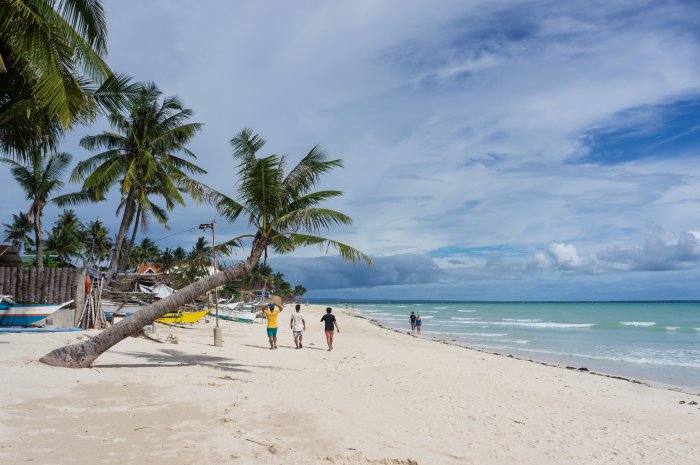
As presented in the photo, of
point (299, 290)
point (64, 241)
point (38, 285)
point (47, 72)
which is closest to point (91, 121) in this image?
point (47, 72)

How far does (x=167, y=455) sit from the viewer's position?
4.62m

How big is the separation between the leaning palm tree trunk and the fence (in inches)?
266

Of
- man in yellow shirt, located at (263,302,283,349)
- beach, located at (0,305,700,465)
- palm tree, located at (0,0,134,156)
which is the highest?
palm tree, located at (0,0,134,156)

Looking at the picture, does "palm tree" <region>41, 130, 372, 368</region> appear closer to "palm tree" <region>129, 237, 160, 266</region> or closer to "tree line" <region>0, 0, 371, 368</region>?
"tree line" <region>0, 0, 371, 368</region>

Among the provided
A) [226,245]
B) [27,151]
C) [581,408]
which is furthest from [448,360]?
[27,151]

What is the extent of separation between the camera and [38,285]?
14250 mm

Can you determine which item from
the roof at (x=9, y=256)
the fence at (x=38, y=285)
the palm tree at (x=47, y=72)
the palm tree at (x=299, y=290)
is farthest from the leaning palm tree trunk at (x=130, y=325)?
the palm tree at (x=299, y=290)

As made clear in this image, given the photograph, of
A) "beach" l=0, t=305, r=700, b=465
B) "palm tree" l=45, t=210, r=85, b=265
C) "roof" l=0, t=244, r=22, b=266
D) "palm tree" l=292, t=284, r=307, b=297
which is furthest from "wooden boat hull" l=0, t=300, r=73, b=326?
"palm tree" l=292, t=284, r=307, b=297

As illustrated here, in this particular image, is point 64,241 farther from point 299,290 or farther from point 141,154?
point 299,290

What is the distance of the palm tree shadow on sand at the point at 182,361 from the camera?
10.2 meters

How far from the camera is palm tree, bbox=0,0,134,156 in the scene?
23.0 feet

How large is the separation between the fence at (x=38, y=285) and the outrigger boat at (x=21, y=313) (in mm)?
166

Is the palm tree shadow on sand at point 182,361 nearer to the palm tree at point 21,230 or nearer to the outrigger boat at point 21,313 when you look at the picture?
the outrigger boat at point 21,313

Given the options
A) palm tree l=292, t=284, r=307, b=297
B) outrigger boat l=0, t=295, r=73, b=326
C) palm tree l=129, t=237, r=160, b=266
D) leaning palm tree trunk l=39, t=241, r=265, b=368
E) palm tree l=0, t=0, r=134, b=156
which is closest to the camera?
palm tree l=0, t=0, r=134, b=156
